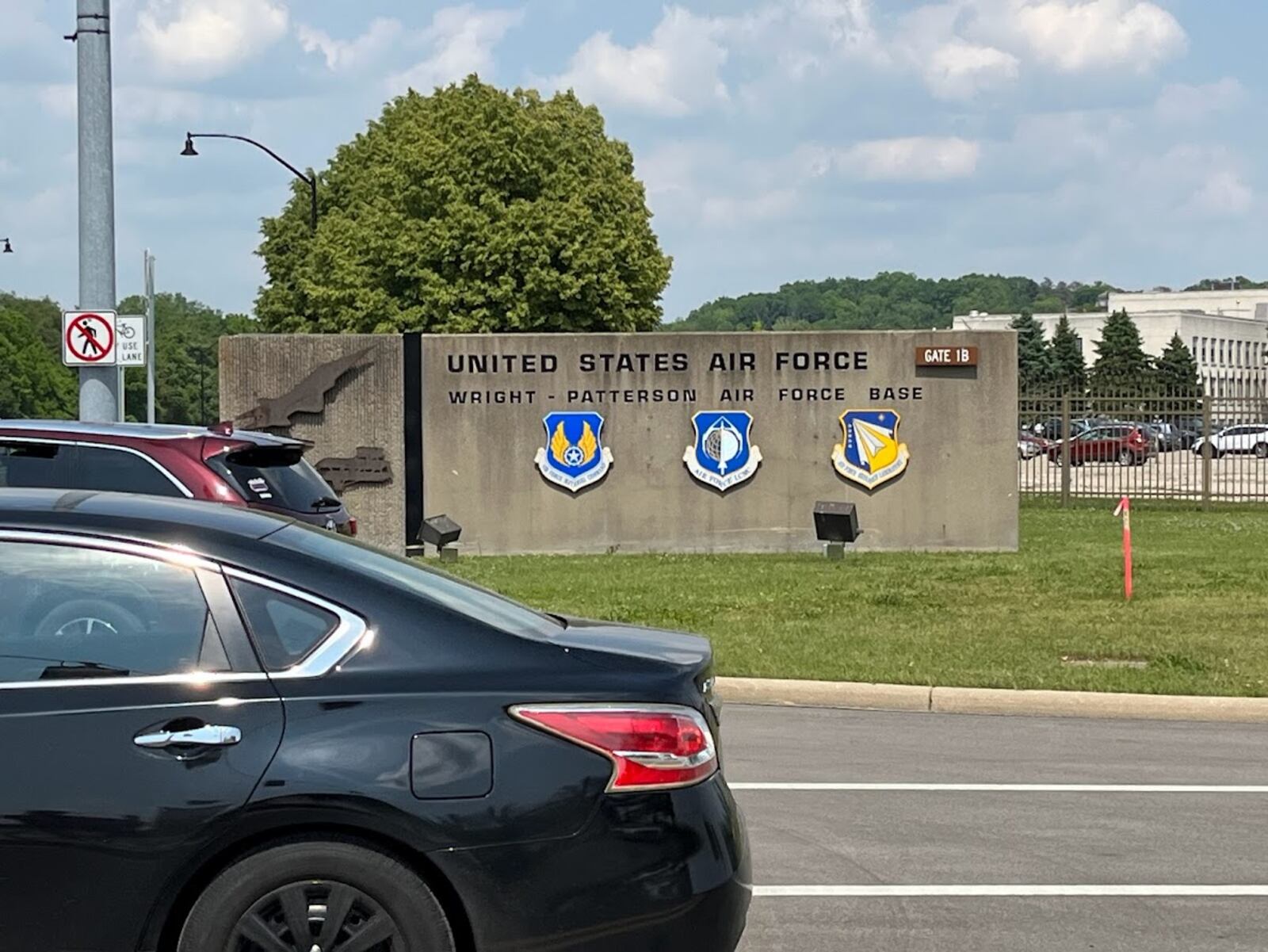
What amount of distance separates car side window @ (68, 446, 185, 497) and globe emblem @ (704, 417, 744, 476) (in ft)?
41.8

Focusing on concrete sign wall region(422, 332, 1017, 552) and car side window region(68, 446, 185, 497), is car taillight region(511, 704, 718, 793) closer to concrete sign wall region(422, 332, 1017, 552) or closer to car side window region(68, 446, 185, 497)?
car side window region(68, 446, 185, 497)

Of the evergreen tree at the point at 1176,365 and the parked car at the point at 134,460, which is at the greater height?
the evergreen tree at the point at 1176,365

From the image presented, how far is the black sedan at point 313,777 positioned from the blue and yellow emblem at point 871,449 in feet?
56.2

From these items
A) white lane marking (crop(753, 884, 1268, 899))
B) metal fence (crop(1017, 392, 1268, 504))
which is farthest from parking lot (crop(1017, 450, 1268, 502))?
white lane marking (crop(753, 884, 1268, 899))

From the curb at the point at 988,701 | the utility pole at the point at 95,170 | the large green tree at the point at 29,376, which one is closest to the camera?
the curb at the point at 988,701

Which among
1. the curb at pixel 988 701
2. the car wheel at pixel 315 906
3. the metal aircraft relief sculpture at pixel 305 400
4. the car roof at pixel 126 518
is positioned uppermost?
the metal aircraft relief sculpture at pixel 305 400

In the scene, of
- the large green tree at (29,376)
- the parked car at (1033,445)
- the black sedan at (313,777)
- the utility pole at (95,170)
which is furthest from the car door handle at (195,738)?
the large green tree at (29,376)

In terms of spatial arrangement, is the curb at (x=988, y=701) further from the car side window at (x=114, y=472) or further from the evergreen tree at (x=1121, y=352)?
the evergreen tree at (x=1121, y=352)

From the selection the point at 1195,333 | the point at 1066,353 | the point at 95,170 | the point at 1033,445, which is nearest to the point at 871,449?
the point at 95,170

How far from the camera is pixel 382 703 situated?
4590mm

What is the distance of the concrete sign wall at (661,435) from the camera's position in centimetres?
2175

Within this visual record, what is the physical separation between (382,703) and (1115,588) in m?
13.0

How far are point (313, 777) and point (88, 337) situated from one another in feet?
35.9

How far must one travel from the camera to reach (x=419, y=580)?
209 inches
